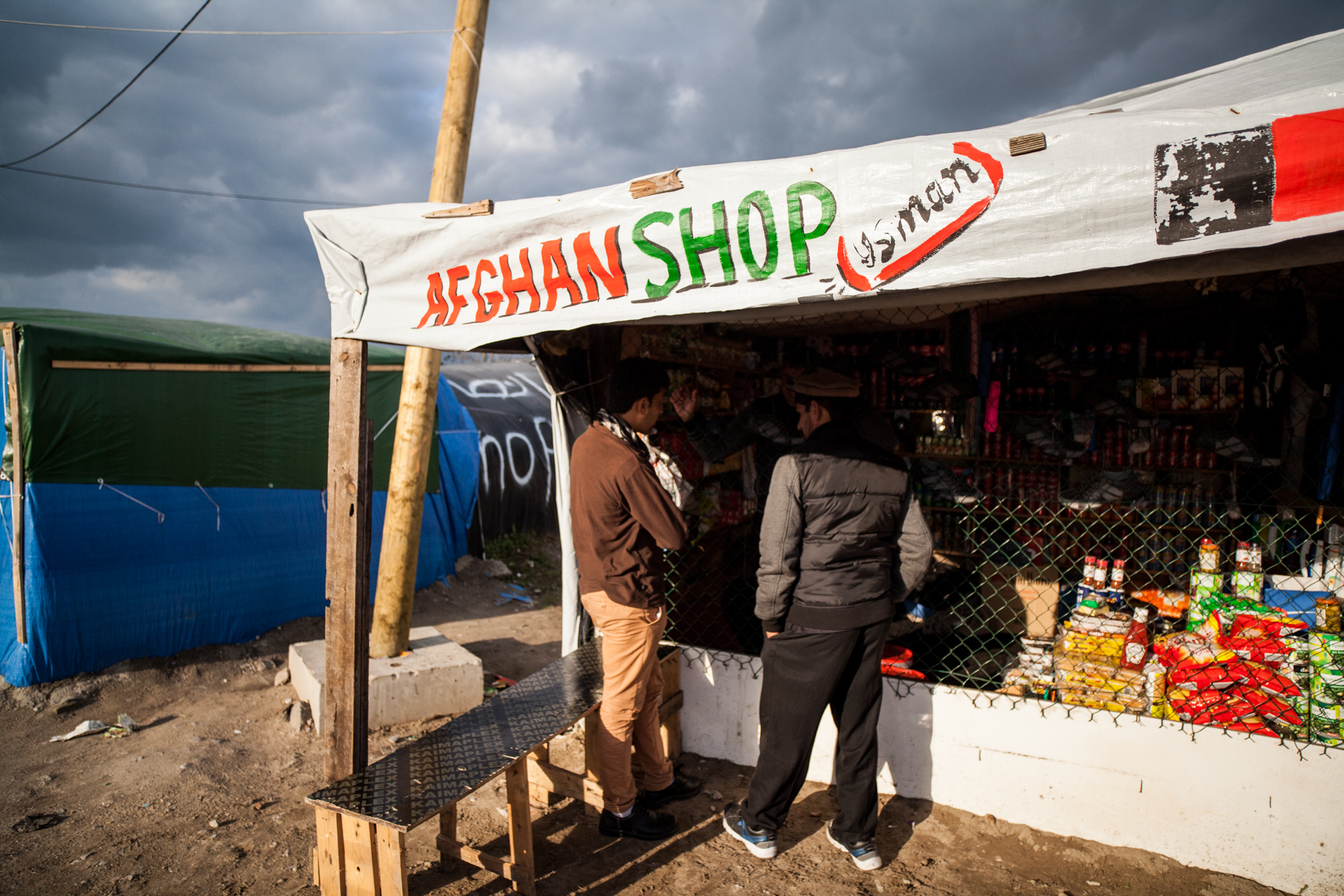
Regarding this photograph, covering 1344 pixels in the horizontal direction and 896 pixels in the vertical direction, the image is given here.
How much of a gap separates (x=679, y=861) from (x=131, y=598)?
517 cm

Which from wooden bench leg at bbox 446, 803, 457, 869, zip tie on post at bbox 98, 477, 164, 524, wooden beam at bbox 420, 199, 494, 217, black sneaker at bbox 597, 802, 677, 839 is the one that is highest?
wooden beam at bbox 420, 199, 494, 217

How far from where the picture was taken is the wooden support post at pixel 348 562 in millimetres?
3188

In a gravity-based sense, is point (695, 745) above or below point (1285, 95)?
below

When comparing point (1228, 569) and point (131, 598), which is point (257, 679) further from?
point (1228, 569)

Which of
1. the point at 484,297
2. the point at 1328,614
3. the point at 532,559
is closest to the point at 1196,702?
the point at 1328,614

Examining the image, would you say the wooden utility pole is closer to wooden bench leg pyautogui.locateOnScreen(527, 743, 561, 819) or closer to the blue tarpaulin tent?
wooden bench leg pyautogui.locateOnScreen(527, 743, 561, 819)

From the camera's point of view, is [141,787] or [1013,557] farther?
[1013,557]

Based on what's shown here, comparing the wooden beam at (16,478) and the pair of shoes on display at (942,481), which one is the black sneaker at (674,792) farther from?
the wooden beam at (16,478)

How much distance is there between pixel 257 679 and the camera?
5.73 metres

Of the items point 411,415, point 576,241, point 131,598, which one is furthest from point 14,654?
point 576,241

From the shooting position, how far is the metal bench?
98.0 inches

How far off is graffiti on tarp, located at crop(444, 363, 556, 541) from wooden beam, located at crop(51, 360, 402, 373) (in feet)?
8.51

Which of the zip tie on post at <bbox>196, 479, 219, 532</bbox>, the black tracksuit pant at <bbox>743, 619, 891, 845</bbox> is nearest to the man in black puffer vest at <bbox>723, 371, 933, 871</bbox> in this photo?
the black tracksuit pant at <bbox>743, 619, 891, 845</bbox>

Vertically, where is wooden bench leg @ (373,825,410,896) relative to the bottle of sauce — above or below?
below
